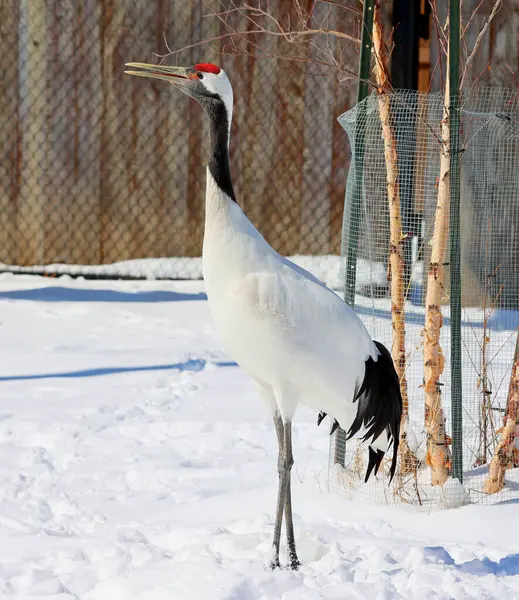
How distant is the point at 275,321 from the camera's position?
3102mm

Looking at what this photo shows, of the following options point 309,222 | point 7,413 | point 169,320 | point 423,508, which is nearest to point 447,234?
point 423,508

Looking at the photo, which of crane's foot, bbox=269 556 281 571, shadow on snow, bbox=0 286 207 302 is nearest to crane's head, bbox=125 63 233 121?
crane's foot, bbox=269 556 281 571

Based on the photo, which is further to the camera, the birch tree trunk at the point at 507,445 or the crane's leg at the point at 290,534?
the birch tree trunk at the point at 507,445

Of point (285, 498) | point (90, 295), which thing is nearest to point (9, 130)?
point (90, 295)

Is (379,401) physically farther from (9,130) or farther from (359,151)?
(9,130)

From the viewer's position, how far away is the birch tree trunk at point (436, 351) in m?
3.68

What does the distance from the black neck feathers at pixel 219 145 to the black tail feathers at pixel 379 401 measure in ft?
2.46

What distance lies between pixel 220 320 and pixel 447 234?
1040 millimetres

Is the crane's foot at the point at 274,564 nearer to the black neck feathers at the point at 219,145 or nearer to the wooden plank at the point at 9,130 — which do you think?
the black neck feathers at the point at 219,145

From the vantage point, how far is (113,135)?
25.0 feet

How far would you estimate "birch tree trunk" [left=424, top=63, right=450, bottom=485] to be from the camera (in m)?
3.68

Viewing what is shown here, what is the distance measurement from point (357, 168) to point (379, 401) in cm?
101

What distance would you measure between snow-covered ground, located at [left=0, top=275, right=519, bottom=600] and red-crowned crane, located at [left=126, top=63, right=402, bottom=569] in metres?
0.29

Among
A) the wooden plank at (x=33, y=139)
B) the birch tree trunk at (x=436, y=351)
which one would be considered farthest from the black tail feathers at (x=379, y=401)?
the wooden plank at (x=33, y=139)
